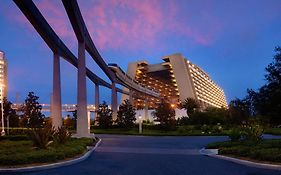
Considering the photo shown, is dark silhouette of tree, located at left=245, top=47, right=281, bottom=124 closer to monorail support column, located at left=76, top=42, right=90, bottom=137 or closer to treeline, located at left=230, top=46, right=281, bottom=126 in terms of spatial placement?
treeline, located at left=230, top=46, right=281, bottom=126

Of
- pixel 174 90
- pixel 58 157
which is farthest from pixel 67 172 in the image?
pixel 174 90

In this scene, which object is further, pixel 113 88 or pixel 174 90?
pixel 174 90

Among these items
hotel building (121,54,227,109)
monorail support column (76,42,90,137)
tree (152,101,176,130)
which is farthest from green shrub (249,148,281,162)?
hotel building (121,54,227,109)

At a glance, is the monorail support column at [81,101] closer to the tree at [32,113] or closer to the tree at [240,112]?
the tree at [32,113]

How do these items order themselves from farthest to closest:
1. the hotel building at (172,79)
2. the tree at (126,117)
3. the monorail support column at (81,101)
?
the hotel building at (172,79) < the tree at (126,117) < the monorail support column at (81,101)

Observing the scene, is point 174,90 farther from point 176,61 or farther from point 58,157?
point 58,157

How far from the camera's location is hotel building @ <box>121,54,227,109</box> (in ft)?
536

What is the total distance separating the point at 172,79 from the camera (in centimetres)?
18325

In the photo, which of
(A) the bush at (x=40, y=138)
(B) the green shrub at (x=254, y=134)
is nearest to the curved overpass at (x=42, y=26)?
(A) the bush at (x=40, y=138)

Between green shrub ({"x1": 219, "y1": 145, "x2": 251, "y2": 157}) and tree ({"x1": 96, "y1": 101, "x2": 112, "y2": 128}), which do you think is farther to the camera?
tree ({"x1": 96, "y1": 101, "x2": 112, "y2": 128})

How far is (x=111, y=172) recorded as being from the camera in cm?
1377

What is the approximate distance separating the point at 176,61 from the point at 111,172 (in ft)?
498

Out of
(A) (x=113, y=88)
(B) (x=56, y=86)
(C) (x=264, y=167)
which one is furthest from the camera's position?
(A) (x=113, y=88)

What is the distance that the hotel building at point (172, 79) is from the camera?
163500 mm
